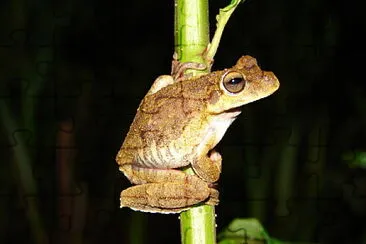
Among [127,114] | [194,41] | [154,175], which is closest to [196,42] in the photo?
[194,41]

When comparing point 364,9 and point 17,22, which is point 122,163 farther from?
point 364,9

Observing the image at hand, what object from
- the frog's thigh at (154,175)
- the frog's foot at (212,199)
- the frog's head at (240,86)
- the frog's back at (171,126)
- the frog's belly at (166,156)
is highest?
the frog's head at (240,86)

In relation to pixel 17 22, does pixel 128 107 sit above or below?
below

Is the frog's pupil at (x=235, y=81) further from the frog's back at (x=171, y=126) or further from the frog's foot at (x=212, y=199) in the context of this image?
the frog's foot at (x=212, y=199)

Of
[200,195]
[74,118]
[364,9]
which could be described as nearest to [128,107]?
[74,118]

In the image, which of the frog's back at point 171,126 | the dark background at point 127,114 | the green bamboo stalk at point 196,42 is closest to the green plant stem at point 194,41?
the green bamboo stalk at point 196,42

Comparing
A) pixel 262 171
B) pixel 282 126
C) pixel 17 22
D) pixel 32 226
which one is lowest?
pixel 32 226

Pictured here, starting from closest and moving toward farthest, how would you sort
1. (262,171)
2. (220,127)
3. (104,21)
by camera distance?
(220,127) < (262,171) < (104,21)
